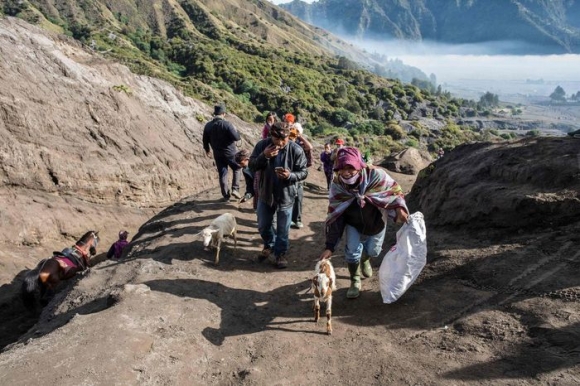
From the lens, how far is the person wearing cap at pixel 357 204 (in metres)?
5.11

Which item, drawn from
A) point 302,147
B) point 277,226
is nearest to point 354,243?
point 277,226

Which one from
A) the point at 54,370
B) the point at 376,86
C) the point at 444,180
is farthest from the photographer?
the point at 376,86

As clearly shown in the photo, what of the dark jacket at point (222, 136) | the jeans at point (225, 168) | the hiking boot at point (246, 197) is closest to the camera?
the dark jacket at point (222, 136)

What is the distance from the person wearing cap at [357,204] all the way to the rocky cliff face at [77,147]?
775 centimetres

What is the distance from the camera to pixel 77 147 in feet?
38.8

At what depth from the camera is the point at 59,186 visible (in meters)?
11.1

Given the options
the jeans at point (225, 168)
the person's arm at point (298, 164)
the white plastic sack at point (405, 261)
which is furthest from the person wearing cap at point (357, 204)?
the jeans at point (225, 168)

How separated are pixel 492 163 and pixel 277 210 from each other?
4522 millimetres

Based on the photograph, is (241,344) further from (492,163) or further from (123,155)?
(123,155)

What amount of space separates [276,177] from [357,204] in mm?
1503

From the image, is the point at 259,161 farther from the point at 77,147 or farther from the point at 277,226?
the point at 77,147

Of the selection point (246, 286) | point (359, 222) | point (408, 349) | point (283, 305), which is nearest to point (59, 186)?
point (246, 286)

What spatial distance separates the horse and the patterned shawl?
518cm

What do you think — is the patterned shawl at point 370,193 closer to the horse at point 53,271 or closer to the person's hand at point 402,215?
the person's hand at point 402,215
